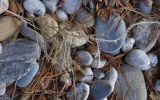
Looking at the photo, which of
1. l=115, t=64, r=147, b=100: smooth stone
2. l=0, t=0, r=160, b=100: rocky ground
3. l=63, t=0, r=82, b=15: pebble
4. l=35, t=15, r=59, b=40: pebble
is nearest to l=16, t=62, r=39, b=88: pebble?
l=0, t=0, r=160, b=100: rocky ground

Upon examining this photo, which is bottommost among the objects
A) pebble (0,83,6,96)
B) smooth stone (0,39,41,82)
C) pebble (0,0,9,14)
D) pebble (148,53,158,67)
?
pebble (148,53,158,67)

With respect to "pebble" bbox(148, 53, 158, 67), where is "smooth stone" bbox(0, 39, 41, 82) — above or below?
above

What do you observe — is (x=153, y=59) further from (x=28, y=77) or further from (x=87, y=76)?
(x=28, y=77)

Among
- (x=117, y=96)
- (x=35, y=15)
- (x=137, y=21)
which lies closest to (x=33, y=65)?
(x=35, y=15)

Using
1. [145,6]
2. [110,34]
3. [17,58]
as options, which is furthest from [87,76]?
[145,6]

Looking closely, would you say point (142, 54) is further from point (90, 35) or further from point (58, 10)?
point (58, 10)

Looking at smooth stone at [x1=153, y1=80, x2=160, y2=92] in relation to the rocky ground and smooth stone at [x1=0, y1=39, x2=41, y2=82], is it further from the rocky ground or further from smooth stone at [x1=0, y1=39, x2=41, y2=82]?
smooth stone at [x1=0, y1=39, x2=41, y2=82]

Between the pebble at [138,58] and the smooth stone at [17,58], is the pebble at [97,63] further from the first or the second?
the smooth stone at [17,58]
